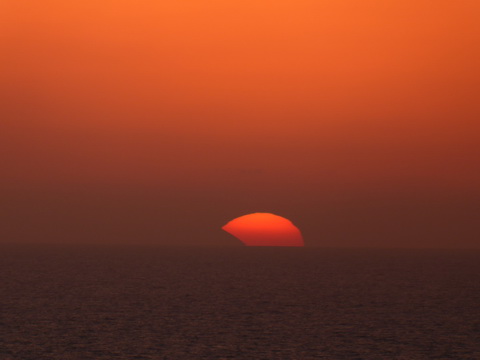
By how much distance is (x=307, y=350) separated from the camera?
155ft

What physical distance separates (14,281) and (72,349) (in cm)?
7032

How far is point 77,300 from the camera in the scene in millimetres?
80188

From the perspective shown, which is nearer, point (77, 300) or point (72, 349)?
point (72, 349)

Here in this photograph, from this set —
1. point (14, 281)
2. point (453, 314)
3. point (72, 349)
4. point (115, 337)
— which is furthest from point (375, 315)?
point (14, 281)

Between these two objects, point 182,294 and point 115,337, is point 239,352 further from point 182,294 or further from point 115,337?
point 182,294

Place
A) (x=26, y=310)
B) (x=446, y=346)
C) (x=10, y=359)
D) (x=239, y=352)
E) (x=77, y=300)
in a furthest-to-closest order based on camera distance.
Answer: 1. (x=77, y=300)
2. (x=26, y=310)
3. (x=446, y=346)
4. (x=239, y=352)
5. (x=10, y=359)

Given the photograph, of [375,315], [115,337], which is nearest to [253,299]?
[375,315]

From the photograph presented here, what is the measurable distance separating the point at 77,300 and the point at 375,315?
35740mm

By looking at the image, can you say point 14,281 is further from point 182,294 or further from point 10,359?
point 10,359

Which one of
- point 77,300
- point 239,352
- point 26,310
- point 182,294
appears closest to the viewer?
point 239,352

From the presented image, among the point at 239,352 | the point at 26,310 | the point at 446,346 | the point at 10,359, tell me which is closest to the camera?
the point at 10,359

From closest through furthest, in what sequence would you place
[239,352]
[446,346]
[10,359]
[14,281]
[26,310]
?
[10,359], [239,352], [446,346], [26,310], [14,281]

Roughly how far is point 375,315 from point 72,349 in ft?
114

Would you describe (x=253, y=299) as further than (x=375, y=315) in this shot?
Yes
